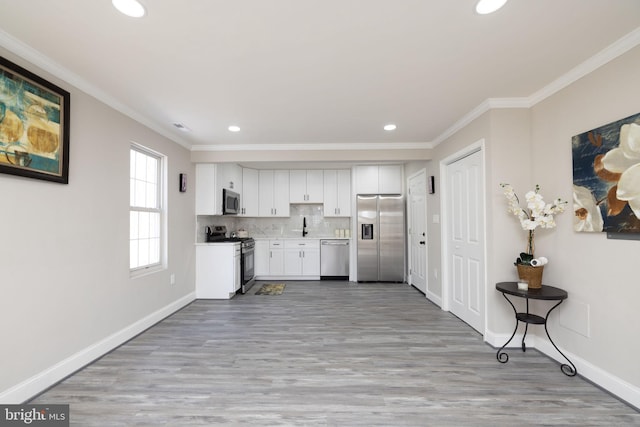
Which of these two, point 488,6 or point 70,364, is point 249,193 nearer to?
point 70,364

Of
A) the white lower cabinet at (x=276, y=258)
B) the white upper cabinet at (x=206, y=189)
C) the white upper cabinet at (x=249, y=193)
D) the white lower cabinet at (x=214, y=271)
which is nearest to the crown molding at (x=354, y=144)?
the white upper cabinet at (x=206, y=189)

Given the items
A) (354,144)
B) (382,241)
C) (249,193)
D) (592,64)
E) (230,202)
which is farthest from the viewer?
A: (249,193)

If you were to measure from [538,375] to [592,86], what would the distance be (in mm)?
2312

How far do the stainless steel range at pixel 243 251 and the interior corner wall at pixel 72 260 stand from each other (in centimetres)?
153

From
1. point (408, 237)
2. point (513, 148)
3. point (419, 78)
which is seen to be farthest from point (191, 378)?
point (408, 237)

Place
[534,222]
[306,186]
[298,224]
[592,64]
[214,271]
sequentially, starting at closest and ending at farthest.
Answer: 1. [592,64]
2. [534,222]
3. [214,271]
4. [306,186]
5. [298,224]

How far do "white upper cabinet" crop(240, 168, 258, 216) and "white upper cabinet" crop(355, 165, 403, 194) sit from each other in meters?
2.23

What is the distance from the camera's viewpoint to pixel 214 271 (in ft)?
15.0

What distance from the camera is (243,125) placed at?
11.3 ft

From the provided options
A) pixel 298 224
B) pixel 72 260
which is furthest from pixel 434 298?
pixel 72 260

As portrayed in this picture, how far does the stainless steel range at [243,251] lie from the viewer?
16.2ft

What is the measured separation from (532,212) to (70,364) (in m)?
4.06

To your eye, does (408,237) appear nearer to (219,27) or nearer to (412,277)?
(412,277)

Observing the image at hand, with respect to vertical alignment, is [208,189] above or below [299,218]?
above
